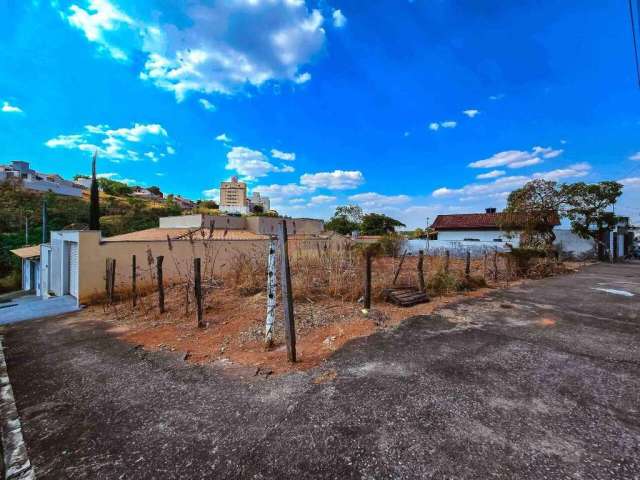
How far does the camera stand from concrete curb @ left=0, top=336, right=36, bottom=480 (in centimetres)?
197

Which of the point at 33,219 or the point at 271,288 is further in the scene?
the point at 33,219

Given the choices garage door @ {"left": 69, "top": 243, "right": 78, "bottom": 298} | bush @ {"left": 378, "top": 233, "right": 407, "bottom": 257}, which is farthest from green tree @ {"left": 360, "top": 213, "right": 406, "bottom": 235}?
garage door @ {"left": 69, "top": 243, "right": 78, "bottom": 298}

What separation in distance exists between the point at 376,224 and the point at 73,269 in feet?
107

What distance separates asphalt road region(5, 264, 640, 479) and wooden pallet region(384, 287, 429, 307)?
1959 mm

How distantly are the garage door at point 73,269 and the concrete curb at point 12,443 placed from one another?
6.74 meters

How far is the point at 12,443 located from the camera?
229 centimetres

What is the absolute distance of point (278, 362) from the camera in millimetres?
3715

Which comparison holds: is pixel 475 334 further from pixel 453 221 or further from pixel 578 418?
pixel 453 221

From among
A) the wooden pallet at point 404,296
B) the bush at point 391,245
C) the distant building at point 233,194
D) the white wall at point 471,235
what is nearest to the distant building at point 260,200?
the distant building at point 233,194

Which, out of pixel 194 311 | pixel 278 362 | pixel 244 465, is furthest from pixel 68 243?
pixel 244 465

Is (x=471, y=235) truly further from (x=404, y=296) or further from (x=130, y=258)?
(x=130, y=258)

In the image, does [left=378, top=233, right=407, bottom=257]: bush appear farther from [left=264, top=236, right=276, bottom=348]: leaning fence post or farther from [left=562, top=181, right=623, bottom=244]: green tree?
[left=264, top=236, right=276, bottom=348]: leaning fence post

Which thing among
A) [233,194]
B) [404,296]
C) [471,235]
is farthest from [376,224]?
[233,194]

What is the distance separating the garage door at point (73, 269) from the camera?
28.4 feet
